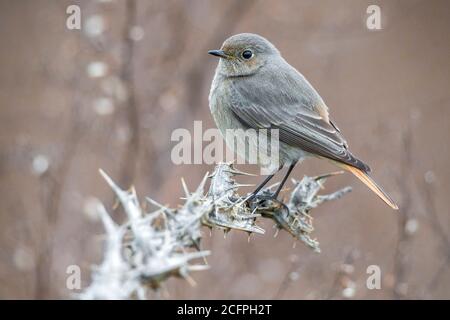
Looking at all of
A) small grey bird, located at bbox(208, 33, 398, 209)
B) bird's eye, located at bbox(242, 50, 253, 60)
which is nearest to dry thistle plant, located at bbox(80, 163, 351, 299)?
small grey bird, located at bbox(208, 33, 398, 209)

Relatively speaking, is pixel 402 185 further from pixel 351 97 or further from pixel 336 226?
pixel 351 97

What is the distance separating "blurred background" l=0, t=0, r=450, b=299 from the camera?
5910 millimetres

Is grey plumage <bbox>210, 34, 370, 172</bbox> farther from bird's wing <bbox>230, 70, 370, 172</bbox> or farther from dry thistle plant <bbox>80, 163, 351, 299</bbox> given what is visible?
dry thistle plant <bbox>80, 163, 351, 299</bbox>

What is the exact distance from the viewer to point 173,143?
6777mm

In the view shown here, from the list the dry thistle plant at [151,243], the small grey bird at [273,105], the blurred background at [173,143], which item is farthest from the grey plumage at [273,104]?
the dry thistle plant at [151,243]

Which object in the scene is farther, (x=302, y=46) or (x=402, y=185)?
(x=302, y=46)

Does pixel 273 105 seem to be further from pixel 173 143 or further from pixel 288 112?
pixel 173 143

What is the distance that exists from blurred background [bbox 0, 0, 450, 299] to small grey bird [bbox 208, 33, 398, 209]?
86 cm

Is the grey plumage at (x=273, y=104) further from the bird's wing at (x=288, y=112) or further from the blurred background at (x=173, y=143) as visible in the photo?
the blurred background at (x=173, y=143)

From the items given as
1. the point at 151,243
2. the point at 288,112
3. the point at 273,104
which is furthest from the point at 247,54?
the point at 151,243

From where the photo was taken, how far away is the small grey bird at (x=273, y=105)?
516 cm

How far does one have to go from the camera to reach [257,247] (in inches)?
279
